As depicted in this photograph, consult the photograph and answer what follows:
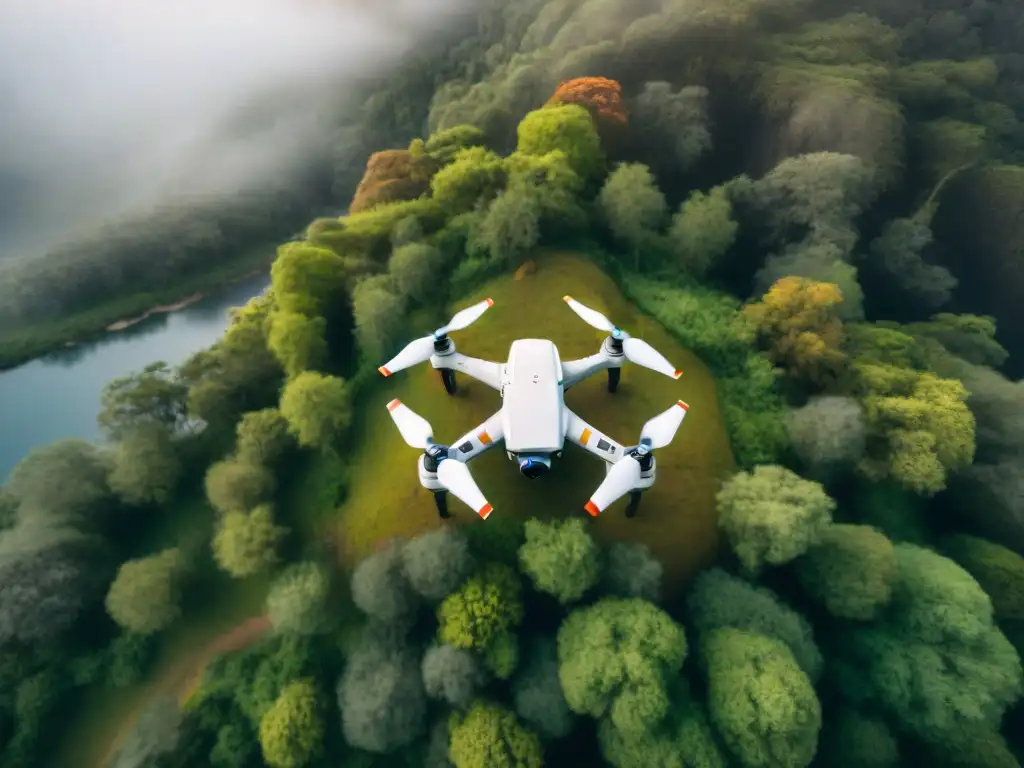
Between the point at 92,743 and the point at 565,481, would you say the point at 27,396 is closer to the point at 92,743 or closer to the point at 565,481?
the point at 92,743

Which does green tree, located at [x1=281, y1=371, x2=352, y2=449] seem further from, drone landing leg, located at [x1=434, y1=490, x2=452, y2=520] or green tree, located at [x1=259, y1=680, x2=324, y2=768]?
green tree, located at [x1=259, y1=680, x2=324, y2=768]

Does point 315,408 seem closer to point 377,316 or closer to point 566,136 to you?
point 377,316

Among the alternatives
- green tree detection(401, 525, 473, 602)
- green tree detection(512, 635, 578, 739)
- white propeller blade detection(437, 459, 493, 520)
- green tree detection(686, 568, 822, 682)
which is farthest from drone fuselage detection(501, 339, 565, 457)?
green tree detection(686, 568, 822, 682)

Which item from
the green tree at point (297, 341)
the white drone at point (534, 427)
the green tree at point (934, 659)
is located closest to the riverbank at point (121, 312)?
the green tree at point (297, 341)

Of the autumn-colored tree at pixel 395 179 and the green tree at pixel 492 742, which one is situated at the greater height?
the autumn-colored tree at pixel 395 179

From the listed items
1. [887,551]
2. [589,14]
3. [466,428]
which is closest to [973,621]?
[887,551]

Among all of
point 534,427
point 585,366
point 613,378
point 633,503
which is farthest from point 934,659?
point 534,427

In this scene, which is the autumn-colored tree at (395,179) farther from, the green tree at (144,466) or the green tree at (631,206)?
the green tree at (144,466)
